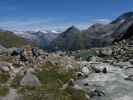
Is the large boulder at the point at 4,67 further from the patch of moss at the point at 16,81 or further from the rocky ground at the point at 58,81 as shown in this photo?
the patch of moss at the point at 16,81

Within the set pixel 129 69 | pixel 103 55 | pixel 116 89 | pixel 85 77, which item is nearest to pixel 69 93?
pixel 116 89

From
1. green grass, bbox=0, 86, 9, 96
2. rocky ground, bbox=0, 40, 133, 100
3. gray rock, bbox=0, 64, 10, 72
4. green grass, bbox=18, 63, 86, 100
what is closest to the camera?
green grass, bbox=18, 63, 86, 100

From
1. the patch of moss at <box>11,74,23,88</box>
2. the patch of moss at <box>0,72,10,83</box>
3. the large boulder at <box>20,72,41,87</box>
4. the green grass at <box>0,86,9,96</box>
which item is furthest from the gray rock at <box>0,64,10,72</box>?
the green grass at <box>0,86,9,96</box>

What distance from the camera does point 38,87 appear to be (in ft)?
106

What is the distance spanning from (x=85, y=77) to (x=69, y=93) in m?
11.3

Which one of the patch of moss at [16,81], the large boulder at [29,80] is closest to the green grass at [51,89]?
the large boulder at [29,80]

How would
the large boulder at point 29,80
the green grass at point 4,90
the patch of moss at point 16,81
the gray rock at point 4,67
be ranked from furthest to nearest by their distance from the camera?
the gray rock at point 4,67 → the large boulder at point 29,80 → the patch of moss at point 16,81 → the green grass at point 4,90

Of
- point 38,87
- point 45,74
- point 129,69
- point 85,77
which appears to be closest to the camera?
point 38,87

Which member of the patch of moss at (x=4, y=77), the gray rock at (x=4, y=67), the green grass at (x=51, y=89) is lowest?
the green grass at (x=51, y=89)

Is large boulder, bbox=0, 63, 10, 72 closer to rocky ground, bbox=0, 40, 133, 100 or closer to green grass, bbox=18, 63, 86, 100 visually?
rocky ground, bbox=0, 40, 133, 100

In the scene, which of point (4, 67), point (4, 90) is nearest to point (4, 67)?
point (4, 67)

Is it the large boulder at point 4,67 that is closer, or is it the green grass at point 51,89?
the green grass at point 51,89

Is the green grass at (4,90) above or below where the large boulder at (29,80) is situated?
below

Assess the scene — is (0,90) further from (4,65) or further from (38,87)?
(4,65)
